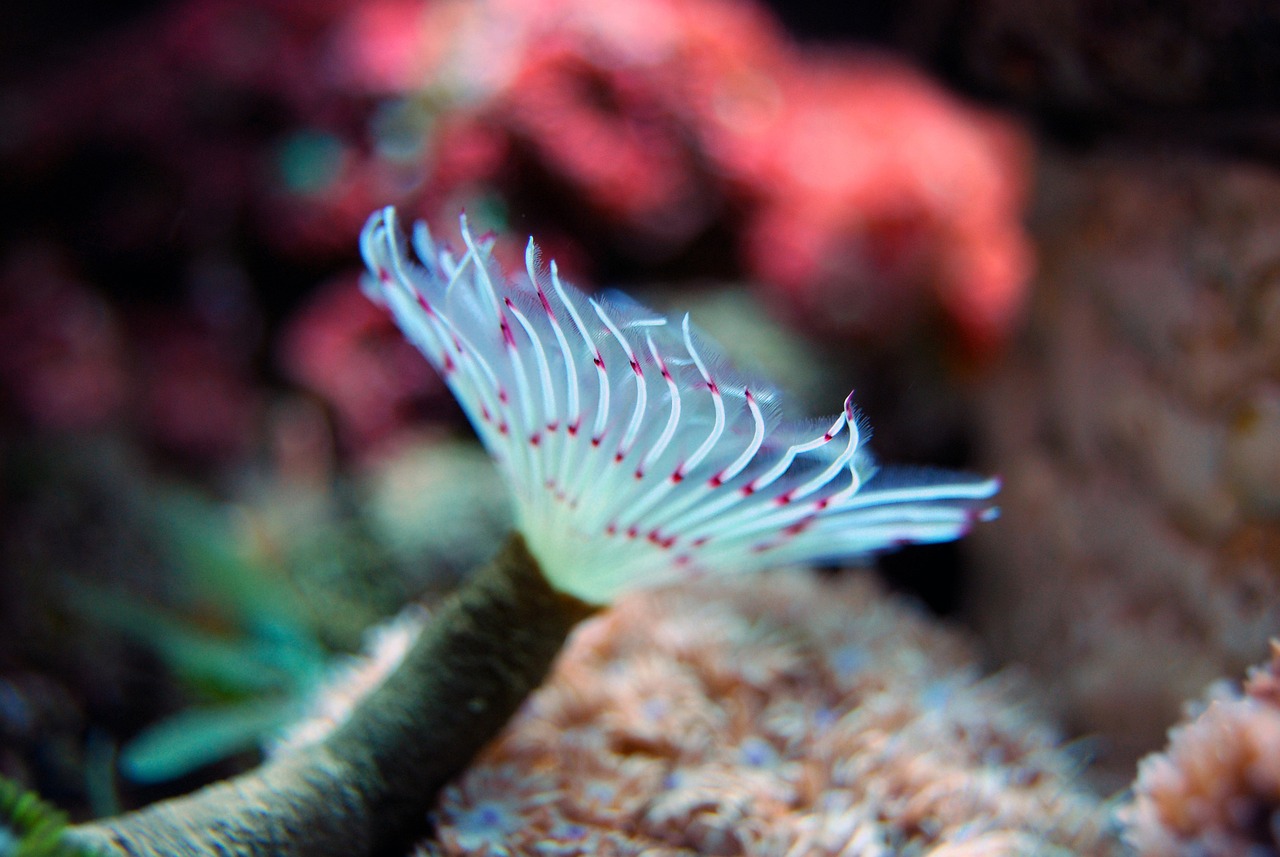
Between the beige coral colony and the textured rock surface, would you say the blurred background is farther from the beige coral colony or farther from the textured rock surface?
the beige coral colony

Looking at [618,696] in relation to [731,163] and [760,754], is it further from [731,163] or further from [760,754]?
[731,163]

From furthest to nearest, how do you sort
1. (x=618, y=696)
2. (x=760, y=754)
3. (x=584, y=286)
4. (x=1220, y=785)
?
(x=584, y=286), (x=618, y=696), (x=760, y=754), (x=1220, y=785)

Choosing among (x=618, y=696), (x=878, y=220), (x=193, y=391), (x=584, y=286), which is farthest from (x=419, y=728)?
(x=878, y=220)

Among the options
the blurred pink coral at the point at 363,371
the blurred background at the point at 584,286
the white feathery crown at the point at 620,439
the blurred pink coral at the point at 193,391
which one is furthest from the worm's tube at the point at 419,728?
the blurred pink coral at the point at 193,391

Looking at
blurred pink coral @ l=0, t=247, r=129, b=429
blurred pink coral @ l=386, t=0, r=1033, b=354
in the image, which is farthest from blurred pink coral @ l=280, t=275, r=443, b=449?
blurred pink coral @ l=0, t=247, r=129, b=429

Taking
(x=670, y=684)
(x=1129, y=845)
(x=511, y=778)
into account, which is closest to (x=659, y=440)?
(x=670, y=684)

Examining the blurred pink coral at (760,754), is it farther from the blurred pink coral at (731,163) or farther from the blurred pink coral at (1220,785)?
the blurred pink coral at (731,163)

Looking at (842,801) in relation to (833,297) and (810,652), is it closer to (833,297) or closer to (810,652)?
(810,652)

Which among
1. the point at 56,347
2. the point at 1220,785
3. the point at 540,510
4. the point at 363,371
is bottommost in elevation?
the point at 1220,785
